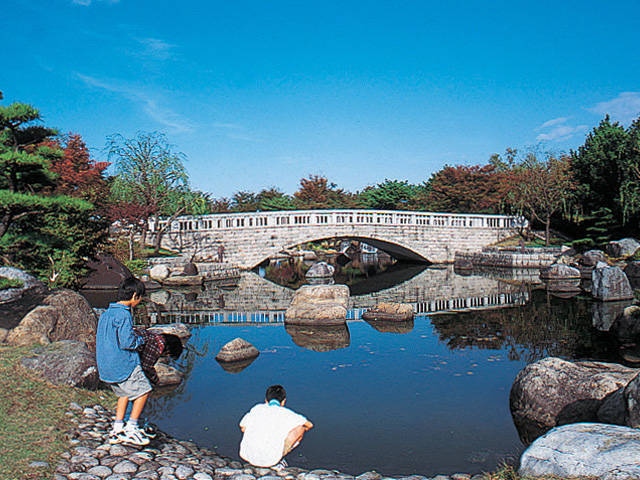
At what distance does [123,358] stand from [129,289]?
622mm

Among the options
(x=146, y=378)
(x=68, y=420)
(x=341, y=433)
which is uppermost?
(x=146, y=378)

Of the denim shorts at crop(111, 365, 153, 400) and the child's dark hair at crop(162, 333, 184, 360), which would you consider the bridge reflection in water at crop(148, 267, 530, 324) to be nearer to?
the child's dark hair at crop(162, 333, 184, 360)

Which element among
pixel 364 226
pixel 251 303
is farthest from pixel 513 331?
pixel 364 226

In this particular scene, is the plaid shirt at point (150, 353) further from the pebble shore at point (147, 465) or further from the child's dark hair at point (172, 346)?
the child's dark hair at point (172, 346)

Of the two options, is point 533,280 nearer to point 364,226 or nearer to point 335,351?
point 364,226

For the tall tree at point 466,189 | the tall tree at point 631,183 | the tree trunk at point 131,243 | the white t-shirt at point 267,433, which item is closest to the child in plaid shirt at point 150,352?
the white t-shirt at point 267,433

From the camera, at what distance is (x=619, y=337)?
39.9ft

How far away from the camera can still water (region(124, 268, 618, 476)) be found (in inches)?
257

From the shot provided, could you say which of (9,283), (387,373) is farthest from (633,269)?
(9,283)

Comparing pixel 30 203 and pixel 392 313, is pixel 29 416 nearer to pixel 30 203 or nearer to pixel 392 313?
pixel 30 203

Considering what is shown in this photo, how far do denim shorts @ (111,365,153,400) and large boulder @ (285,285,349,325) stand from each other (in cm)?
897

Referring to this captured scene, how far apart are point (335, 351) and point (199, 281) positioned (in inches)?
485

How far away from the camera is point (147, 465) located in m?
4.70

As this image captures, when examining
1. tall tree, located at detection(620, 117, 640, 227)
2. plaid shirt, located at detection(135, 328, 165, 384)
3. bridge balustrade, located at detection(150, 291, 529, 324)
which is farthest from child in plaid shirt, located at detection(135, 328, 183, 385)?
tall tree, located at detection(620, 117, 640, 227)
